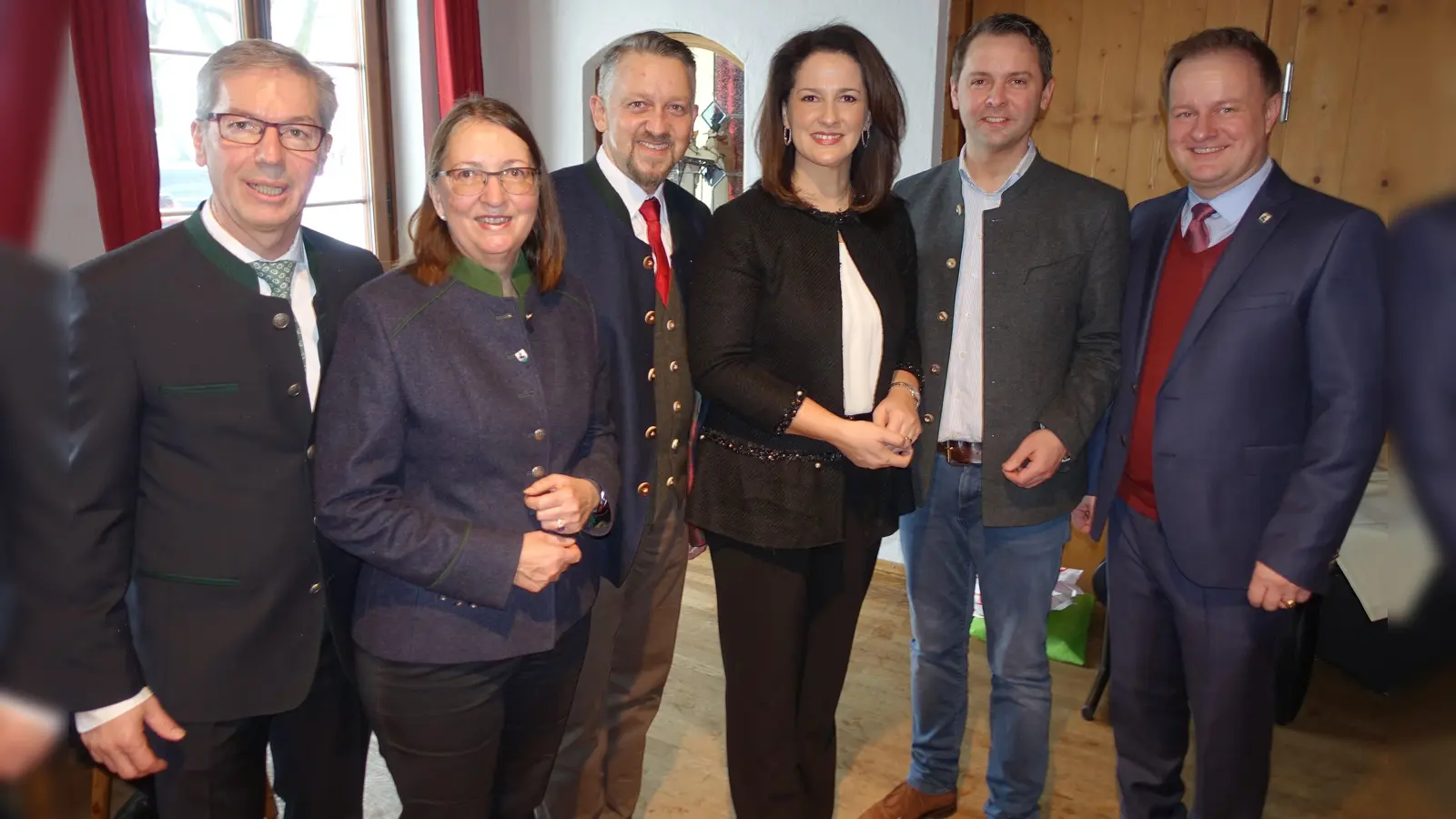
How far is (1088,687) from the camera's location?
293 centimetres

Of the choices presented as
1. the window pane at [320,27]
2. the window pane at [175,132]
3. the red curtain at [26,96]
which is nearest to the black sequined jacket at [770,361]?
the red curtain at [26,96]

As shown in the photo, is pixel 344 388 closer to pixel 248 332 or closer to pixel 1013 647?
pixel 248 332

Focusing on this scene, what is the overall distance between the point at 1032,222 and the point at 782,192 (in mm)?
520

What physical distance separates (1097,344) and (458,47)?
10.9 feet

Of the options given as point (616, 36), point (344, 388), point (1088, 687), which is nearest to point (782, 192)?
point (344, 388)

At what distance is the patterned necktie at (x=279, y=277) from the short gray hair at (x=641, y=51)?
2.42 feet

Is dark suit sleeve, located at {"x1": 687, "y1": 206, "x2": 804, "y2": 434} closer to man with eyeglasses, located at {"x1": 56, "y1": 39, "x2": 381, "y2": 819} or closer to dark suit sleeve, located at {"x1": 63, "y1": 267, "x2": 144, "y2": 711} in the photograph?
man with eyeglasses, located at {"x1": 56, "y1": 39, "x2": 381, "y2": 819}

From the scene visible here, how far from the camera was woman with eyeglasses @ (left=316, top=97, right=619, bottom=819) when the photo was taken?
4.24 ft

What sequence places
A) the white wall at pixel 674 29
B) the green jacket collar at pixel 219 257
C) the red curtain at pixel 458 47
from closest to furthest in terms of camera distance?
the green jacket collar at pixel 219 257 → the white wall at pixel 674 29 → the red curtain at pixel 458 47

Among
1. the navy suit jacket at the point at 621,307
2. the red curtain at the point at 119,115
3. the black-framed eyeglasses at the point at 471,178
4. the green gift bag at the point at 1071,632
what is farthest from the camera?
the green gift bag at the point at 1071,632

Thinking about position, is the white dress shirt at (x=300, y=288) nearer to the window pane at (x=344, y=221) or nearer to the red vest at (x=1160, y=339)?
the red vest at (x=1160, y=339)

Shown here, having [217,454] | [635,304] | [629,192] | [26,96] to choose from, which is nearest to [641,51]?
[629,192]

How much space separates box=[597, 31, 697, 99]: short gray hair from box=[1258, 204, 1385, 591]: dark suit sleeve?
1.17 meters

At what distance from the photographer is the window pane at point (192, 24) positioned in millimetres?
3568
